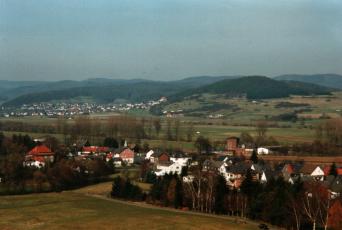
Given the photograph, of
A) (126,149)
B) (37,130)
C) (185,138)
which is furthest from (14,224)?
(37,130)

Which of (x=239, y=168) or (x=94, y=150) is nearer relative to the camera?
(x=239, y=168)

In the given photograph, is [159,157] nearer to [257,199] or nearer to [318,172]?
[318,172]

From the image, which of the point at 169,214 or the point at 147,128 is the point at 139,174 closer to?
the point at 169,214

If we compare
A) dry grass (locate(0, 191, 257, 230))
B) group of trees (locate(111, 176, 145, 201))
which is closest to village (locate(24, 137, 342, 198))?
group of trees (locate(111, 176, 145, 201))

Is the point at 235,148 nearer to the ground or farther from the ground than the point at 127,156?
nearer to the ground

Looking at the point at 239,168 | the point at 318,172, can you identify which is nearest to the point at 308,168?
the point at 318,172

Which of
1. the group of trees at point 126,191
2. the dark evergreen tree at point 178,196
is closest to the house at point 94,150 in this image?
the group of trees at point 126,191

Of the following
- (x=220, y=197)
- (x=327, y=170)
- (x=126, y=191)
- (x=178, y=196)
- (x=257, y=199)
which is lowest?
(x=327, y=170)

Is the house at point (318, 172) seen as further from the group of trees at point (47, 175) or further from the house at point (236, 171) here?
the group of trees at point (47, 175)
